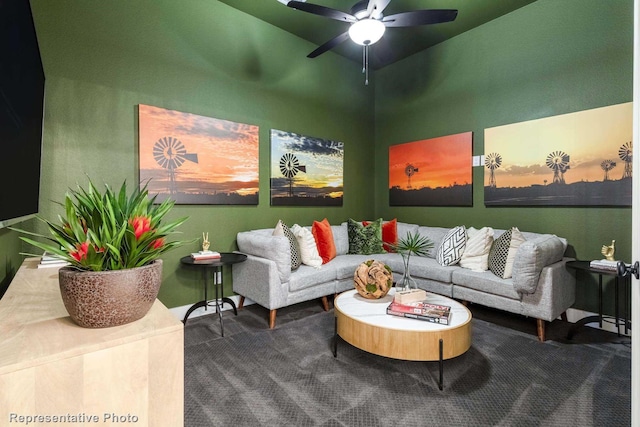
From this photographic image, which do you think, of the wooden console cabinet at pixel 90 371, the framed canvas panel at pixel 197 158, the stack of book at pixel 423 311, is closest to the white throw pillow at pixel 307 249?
the framed canvas panel at pixel 197 158

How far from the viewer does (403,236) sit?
3.98m

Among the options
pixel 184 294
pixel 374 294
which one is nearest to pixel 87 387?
pixel 374 294

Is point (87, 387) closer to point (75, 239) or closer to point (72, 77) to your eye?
point (75, 239)

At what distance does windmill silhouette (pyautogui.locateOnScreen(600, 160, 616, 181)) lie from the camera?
8.91ft

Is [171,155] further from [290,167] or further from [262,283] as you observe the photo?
[262,283]

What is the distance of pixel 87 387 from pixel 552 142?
12.7 feet

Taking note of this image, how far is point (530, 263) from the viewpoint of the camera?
244 centimetres

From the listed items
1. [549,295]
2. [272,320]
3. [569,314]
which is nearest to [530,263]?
[549,295]

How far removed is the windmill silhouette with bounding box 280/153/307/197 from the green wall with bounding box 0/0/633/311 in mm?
219

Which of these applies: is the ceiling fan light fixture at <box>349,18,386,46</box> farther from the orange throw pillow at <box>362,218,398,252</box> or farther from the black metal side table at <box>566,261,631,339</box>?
the black metal side table at <box>566,261,631,339</box>

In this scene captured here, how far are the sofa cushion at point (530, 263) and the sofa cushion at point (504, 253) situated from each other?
22 centimetres

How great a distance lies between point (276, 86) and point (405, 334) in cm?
307

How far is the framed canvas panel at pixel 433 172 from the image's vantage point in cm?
370

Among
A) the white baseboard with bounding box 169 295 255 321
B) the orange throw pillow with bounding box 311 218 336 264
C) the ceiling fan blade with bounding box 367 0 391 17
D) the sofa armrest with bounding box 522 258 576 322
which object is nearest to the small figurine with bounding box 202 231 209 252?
the white baseboard with bounding box 169 295 255 321
